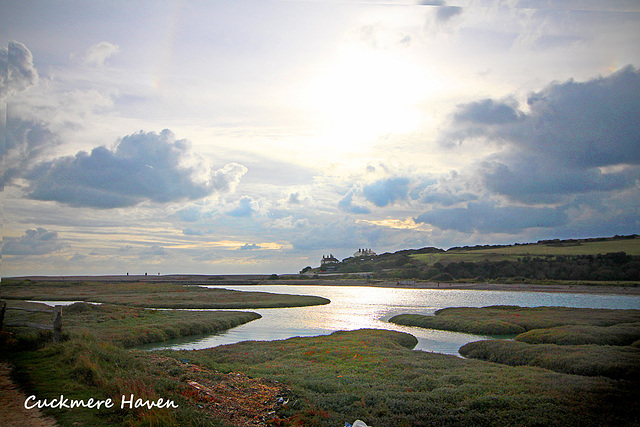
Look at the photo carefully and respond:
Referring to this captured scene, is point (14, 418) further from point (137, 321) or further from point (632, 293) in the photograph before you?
point (632, 293)

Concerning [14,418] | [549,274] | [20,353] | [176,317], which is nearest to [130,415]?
[14,418]

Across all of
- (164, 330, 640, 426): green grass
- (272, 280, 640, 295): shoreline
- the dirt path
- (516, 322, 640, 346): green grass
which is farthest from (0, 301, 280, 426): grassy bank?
(272, 280, 640, 295): shoreline

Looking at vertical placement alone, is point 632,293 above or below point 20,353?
below

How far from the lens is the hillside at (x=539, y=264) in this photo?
100875 mm

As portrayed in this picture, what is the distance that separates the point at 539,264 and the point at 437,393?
12889 cm

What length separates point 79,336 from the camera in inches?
826

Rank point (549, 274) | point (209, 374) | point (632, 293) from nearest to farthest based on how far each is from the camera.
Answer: point (209, 374) < point (632, 293) < point (549, 274)

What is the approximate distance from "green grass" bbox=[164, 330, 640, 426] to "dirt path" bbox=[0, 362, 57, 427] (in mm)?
6630

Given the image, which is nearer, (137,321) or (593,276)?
(137,321)

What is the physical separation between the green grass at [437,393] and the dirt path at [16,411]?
663 centimetres

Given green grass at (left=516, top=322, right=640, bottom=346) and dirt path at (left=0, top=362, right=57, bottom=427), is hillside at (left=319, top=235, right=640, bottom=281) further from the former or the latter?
dirt path at (left=0, top=362, right=57, bottom=427)

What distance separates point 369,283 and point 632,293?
9124 centimetres

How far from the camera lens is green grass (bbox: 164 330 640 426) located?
12.9 metres

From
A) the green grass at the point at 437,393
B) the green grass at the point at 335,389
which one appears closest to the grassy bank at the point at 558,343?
the green grass at the point at 335,389
